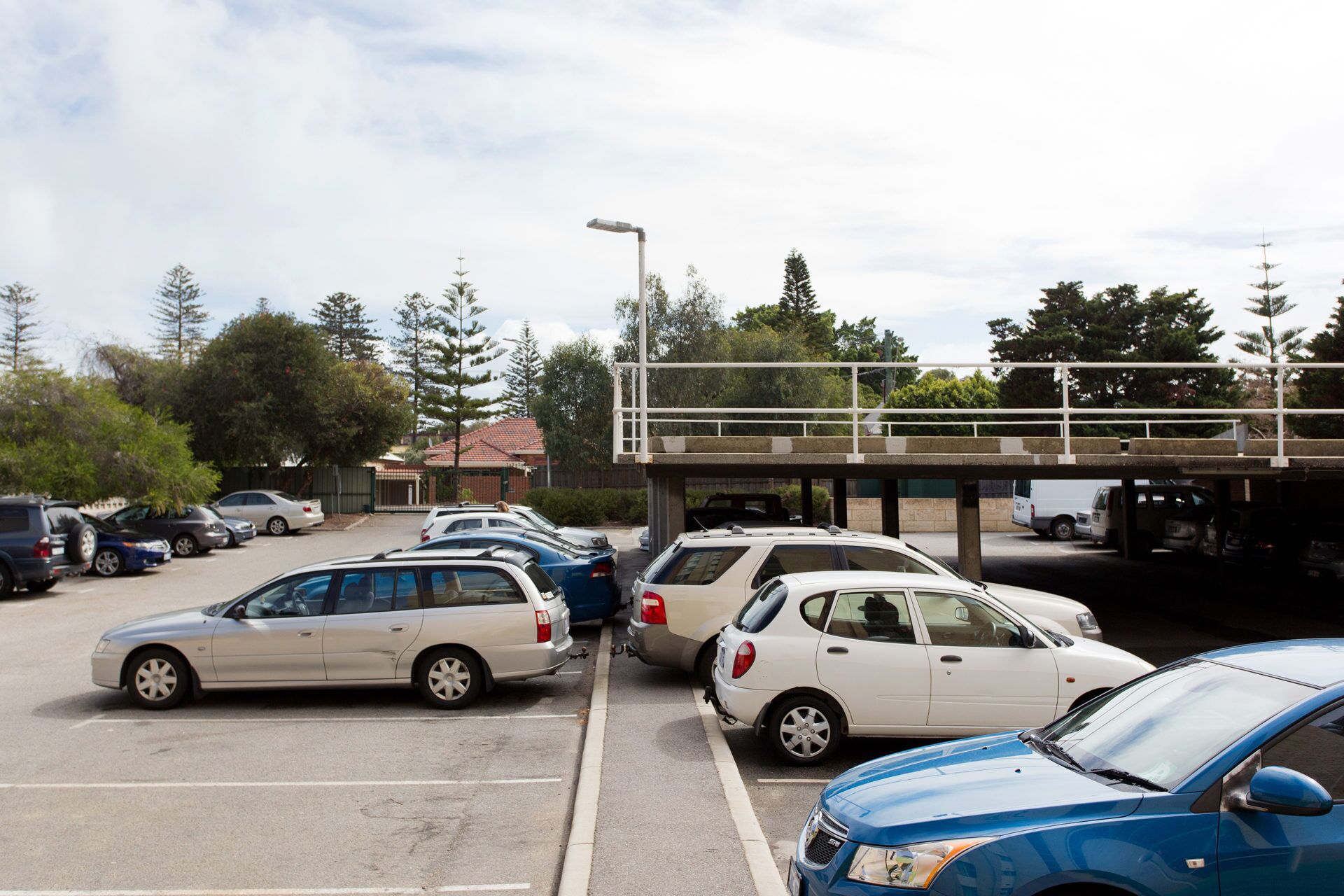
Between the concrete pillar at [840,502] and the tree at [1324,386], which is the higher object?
the tree at [1324,386]

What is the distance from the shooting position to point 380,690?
1105 centimetres

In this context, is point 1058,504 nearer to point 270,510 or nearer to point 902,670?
point 270,510

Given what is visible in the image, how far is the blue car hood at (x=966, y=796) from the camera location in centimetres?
392

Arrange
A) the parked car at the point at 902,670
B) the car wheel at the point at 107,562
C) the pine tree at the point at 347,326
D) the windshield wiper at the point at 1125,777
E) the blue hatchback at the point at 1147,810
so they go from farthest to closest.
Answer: the pine tree at the point at 347,326
the car wheel at the point at 107,562
the parked car at the point at 902,670
the windshield wiper at the point at 1125,777
the blue hatchback at the point at 1147,810

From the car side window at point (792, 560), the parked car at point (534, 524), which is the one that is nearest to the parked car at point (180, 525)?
the parked car at point (534, 524)

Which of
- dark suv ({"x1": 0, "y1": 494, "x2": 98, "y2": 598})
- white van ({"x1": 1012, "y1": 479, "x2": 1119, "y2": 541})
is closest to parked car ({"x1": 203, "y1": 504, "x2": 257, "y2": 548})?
dark suv ({"x1": 0, "y1": 494, "x2": 98, "y2": 598})

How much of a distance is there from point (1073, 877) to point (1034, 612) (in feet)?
23.4

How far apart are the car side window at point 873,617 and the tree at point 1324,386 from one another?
34625mm

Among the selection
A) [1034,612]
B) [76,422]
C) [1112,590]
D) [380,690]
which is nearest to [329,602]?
[380,690]

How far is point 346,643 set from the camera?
998 cm

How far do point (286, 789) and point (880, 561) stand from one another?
5.76m

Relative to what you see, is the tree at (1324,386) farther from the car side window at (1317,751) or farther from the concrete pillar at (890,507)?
the car side window at (1317,751)

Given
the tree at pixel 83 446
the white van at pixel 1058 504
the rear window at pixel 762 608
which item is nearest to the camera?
the rear window at pixel 762 608

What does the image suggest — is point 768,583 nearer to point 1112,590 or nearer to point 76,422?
point 1112,590
